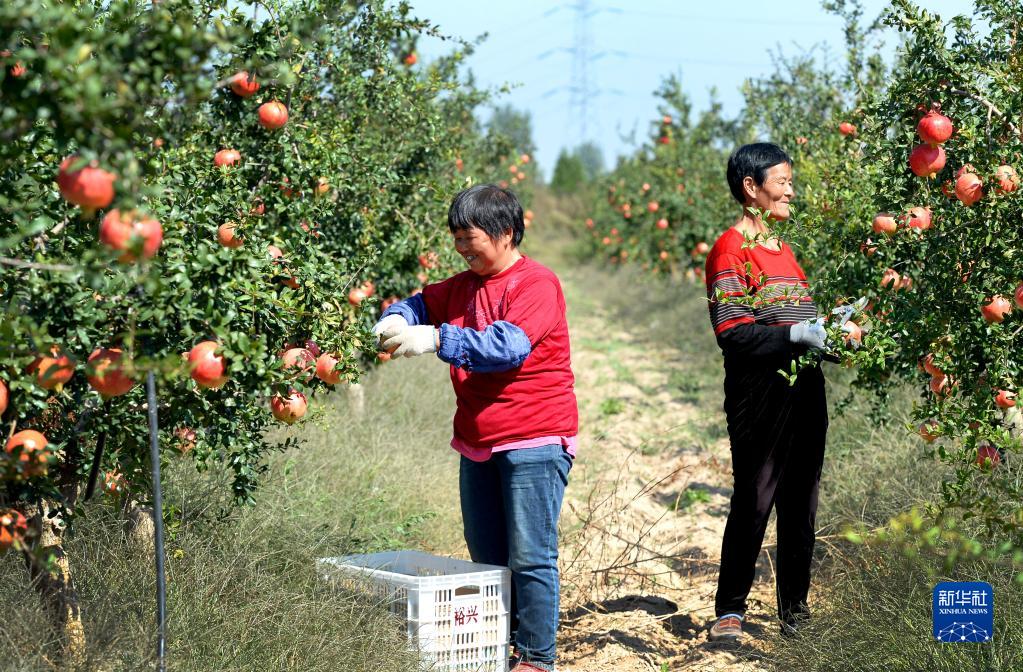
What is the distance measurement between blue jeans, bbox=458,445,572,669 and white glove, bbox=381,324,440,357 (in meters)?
0.40

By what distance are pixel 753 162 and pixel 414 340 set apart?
4.27 ft

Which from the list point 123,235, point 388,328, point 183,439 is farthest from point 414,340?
point 123,235

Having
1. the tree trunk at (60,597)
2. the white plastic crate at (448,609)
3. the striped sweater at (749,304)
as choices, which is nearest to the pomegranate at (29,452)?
the tree trunk at (60,597)

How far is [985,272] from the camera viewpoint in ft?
10.5

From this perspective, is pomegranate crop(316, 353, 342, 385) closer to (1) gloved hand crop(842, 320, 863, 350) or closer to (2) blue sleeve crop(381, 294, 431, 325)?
(2) blue sleeve crop(381, 294, 431, 325)

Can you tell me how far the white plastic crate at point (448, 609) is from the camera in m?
3.18

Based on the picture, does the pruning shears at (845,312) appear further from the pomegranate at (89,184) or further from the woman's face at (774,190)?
the pomegranate at (89,184)

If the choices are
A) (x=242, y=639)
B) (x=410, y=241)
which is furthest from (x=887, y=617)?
(x=410, y=241)

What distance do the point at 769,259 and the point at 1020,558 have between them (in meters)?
1.64

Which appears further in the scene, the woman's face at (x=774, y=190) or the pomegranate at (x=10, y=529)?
the woman's face at (x=774, y=190)

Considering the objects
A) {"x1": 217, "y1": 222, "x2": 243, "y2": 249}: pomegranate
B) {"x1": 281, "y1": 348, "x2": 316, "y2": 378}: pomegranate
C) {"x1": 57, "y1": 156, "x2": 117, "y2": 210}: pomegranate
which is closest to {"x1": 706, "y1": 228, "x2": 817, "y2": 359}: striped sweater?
{"x1": 281, "y1": 348, "x2": 316, "y2": 378}: pomegranate

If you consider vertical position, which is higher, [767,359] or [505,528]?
[767,359]

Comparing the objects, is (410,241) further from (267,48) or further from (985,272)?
(985,272)

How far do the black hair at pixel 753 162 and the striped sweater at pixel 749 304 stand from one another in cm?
16
